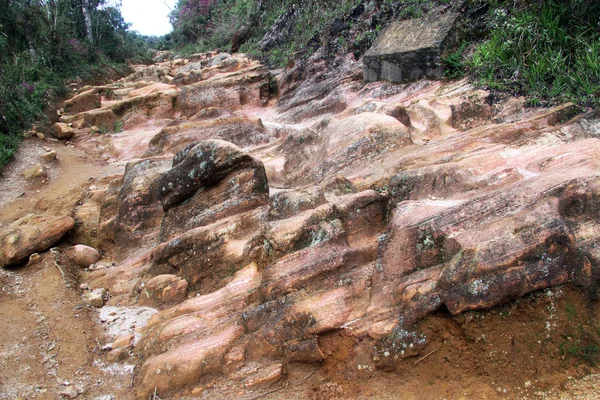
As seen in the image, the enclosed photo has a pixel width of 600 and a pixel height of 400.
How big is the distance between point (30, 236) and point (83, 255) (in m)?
0.86

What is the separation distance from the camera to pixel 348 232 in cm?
428

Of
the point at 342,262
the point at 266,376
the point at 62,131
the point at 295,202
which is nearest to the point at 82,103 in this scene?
the point at 62,131

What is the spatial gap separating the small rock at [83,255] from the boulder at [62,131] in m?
7.73

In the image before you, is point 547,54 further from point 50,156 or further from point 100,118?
point 100,118

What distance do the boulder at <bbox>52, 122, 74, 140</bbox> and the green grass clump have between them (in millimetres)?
11486

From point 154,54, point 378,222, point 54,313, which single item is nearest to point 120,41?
point 154,54

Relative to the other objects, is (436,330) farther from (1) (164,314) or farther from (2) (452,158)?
(1) (164,314)

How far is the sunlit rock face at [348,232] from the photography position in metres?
3.23

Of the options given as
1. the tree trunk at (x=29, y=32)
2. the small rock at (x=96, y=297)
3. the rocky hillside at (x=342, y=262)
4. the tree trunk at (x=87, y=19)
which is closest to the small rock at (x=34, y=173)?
the rocky hillside at (x=342, y=262)

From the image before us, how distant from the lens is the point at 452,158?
4.98 metres

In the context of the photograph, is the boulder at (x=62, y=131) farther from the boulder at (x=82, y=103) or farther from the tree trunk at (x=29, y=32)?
the tree trunk at (x=29, y=32)

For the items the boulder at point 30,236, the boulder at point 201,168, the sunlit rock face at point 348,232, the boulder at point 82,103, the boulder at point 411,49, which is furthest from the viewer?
the boulder at point 82,103

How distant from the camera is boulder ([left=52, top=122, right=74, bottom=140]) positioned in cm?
1317

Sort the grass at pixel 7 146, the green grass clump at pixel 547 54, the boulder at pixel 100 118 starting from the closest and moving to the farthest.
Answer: the green grass clump at pixel 547 54 < the grass at pixel 7 146 < the boulder at pixel 100 118
